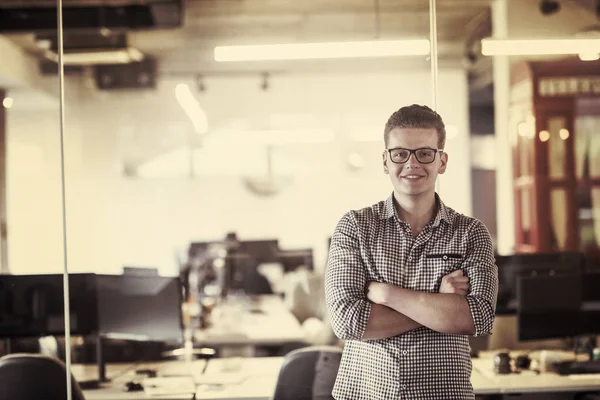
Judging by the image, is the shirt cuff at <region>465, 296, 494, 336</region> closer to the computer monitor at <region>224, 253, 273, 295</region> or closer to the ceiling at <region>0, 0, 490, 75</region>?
the ceiling at <region>0, 0, 490, 75</region>

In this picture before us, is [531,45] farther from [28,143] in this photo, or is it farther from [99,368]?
[28,143]

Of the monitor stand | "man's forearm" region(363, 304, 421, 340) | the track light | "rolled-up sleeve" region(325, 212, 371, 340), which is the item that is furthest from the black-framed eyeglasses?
the track light

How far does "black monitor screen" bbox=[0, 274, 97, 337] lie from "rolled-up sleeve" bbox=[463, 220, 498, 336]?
243 cm

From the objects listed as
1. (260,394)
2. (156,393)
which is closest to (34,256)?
(156,393)

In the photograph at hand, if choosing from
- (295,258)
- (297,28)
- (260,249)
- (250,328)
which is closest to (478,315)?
(250,328)

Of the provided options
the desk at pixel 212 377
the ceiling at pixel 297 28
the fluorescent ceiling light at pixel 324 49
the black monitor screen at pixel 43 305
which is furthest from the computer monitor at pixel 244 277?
the fluorescent ceiling light at pixel 324 49

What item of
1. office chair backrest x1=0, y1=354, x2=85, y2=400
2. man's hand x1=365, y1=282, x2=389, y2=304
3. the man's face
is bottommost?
office chair backrest x1=0, y1=354, x2=85, y2=400

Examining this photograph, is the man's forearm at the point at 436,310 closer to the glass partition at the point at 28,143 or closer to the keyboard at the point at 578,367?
the keyboard at the point at 578,367

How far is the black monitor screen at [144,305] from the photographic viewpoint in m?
4.29

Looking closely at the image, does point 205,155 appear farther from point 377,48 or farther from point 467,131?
point 377,48

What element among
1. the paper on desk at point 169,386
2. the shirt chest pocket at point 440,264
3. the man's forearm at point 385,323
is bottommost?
the paper on desk at point 169,386

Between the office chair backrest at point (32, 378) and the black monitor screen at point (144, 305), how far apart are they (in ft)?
2.19

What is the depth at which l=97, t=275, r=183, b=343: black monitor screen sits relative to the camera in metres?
4.29

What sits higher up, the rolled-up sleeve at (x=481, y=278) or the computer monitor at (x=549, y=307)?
the rolled-up sleeve at (x=481, y=278)
